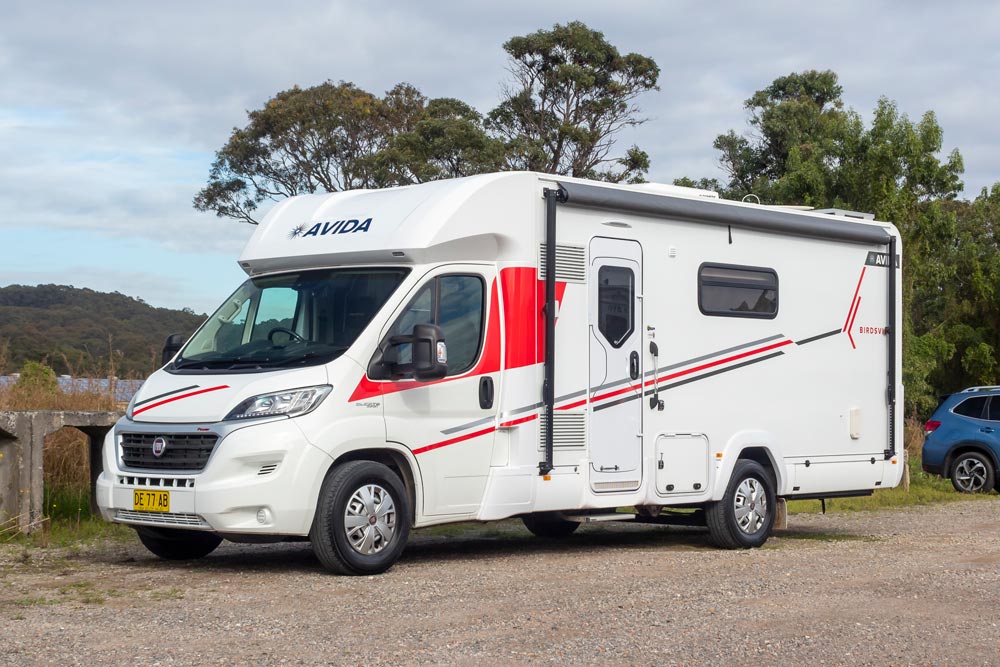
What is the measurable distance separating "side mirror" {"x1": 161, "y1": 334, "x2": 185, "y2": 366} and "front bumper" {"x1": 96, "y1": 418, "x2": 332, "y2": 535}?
5.62 feet

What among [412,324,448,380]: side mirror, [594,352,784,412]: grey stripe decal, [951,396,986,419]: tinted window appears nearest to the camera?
[412,324,448,380]: side mirror

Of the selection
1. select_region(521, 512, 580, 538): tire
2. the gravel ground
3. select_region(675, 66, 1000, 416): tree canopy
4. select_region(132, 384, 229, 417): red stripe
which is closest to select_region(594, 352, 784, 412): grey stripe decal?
the gravel ground

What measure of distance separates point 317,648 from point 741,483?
5.91m

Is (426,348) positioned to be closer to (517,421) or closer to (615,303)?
(517,421)

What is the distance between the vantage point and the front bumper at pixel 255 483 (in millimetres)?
8906

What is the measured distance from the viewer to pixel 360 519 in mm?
9336

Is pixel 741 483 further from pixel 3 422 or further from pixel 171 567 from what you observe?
pixel 3 422

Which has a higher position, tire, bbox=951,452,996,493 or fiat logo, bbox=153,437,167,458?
fiat logo, bbox=153,437,167,458

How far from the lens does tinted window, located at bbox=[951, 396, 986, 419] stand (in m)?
19.1

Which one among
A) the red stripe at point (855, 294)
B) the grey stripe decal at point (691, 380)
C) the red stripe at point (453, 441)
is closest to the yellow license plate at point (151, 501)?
the red stripe at point (453, 441)

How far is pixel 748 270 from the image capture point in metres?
12.0

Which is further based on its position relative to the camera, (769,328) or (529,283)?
(769,328)

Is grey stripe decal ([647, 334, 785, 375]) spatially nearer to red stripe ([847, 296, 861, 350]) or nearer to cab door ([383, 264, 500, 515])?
red stripe ([847, 296, 861, 350])

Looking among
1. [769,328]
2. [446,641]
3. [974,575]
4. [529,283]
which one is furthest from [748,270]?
[446,641]
